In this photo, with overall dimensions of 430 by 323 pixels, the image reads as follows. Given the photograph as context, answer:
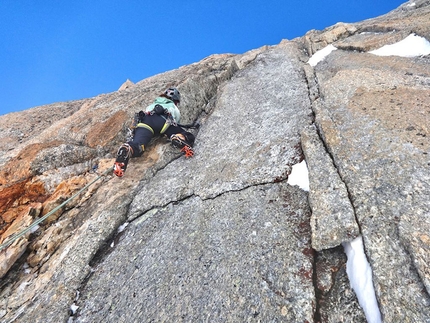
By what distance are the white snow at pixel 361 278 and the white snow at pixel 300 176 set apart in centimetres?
202

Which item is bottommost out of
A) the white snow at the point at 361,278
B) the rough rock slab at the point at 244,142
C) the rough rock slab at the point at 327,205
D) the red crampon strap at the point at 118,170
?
the white snow at the point at 361,278

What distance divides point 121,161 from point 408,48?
13.1 meters

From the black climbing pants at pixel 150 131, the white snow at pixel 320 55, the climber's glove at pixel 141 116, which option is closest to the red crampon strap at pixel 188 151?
the black climbing pants at pixel 150 131

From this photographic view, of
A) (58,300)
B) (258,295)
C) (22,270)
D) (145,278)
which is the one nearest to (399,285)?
(258,295)

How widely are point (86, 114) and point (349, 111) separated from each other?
43.3ft

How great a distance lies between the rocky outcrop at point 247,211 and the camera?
4.70m

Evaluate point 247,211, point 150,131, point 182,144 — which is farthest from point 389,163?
point 150,131

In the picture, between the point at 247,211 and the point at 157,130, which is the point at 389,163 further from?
the point at 157,130

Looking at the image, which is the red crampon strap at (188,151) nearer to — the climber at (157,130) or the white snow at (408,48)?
the climber at (157,130)

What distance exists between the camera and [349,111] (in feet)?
26.4

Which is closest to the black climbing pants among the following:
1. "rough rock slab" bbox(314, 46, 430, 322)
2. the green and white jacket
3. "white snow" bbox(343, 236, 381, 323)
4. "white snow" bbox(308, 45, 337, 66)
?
the green and white jacket

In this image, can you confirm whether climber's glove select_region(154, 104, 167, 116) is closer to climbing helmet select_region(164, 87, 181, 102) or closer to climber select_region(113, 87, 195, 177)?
climber select_region(113, 87, 195, 177)

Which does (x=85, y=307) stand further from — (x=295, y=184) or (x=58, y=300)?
(x=295, y=184)

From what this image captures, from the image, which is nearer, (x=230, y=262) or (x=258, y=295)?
(x=258, y=295)
